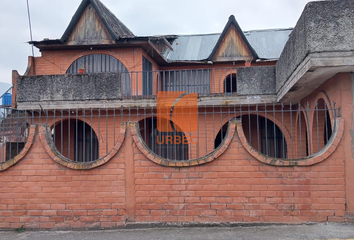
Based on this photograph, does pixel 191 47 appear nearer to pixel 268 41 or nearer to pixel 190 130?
pixel 268 41

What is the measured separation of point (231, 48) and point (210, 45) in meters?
2.12

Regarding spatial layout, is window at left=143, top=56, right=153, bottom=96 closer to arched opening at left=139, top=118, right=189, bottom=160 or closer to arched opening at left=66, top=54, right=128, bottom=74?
arched opening at left=66, top=54, right=128, bottom=74

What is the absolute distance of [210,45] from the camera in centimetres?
1446

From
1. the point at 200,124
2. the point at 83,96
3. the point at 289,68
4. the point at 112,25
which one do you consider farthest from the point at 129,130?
the point at 112,25

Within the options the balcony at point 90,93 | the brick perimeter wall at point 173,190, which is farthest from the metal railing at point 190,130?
the brick perimeter wall at point 173,190

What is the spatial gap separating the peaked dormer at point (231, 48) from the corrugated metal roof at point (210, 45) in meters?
0.73

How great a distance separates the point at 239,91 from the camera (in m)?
8.89

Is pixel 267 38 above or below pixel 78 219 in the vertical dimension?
above

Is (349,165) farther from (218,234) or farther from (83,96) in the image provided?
(83,96)

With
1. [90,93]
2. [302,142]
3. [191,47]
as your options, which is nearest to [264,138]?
[302,142]

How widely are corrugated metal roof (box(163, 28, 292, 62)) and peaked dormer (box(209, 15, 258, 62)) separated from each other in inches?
28.6

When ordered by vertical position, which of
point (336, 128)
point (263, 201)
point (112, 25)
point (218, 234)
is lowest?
point (218, 234)

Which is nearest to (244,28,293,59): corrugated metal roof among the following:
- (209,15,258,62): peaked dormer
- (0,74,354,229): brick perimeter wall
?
(209,15,258,62): peaked dormer

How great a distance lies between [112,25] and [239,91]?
5.07 metres
